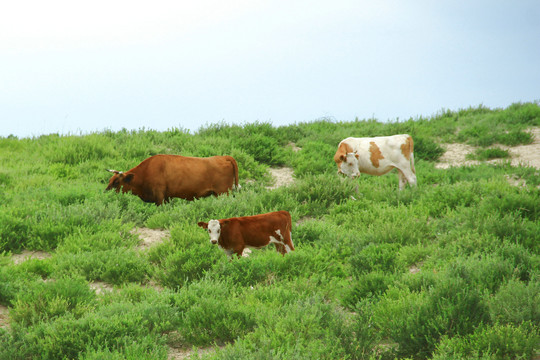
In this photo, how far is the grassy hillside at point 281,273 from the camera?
5004 millimetres

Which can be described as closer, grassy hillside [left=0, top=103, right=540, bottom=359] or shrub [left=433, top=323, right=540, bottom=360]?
shrub [left=433, top=323, right=540, bottom=360]

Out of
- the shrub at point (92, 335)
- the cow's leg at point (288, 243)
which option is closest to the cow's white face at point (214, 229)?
the cow's leg at point (288, 243)

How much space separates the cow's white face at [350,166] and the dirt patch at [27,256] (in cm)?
672

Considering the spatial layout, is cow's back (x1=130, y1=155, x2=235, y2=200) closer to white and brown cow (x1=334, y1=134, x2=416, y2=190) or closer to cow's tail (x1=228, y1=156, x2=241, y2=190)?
cow's tail (x1=228, y1=156, x2=241, y2=190)

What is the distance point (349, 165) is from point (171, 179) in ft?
13.9

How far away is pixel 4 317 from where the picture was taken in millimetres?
6070

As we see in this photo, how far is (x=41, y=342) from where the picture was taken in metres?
5.10

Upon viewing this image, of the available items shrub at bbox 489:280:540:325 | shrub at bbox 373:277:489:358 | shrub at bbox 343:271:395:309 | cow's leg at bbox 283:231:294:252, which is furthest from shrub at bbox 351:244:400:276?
shrub at bbox 489:280:540:325

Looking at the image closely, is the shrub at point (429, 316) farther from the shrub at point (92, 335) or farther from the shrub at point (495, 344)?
the shrub at point (92, 335)

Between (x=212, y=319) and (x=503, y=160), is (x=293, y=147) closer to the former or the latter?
(x=503, y=160)

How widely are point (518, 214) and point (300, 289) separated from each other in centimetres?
442

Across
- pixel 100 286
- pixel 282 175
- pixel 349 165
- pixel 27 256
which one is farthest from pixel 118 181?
pixel 349 165

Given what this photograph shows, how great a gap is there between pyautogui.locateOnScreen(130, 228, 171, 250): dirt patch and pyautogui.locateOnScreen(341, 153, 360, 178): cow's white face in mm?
4656

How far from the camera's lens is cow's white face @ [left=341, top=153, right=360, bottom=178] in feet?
38.5
